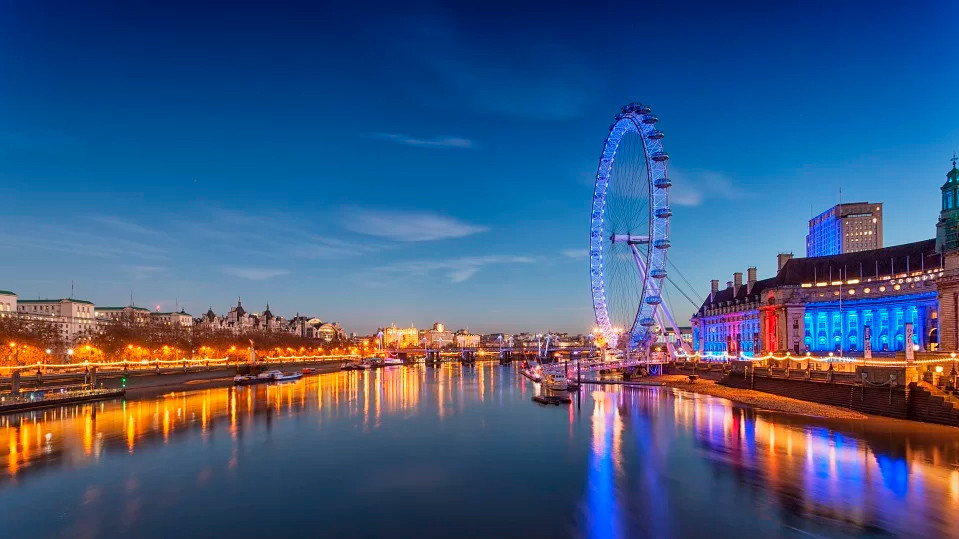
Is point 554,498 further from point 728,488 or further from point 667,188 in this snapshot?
point 667,188

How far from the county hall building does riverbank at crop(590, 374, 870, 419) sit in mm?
15476

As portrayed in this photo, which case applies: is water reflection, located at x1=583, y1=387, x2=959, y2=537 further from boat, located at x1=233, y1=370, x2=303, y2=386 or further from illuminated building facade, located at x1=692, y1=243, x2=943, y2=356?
boat, located at x1=233, y1=370, x2=303, y2=386

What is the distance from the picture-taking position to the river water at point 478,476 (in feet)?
67.7

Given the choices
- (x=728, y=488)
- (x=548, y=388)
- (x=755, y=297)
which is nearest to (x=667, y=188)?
(x=548, y=388)

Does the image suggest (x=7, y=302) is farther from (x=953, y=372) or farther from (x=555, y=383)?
(x=953, y=372)

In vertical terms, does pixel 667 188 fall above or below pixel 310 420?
above

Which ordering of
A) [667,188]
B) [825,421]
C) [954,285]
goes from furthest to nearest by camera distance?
[667,188], [954,285], [825,421]

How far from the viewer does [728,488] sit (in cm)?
2453

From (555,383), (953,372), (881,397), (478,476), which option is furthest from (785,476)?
(555,383)

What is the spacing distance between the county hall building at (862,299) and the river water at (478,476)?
34.9 metres

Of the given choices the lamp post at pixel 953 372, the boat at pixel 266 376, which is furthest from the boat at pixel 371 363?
the lamp post at pixel 953 372

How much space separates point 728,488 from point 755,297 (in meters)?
92.0

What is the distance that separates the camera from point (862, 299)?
258ft

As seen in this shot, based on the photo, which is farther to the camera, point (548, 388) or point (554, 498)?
point (548, 388)
